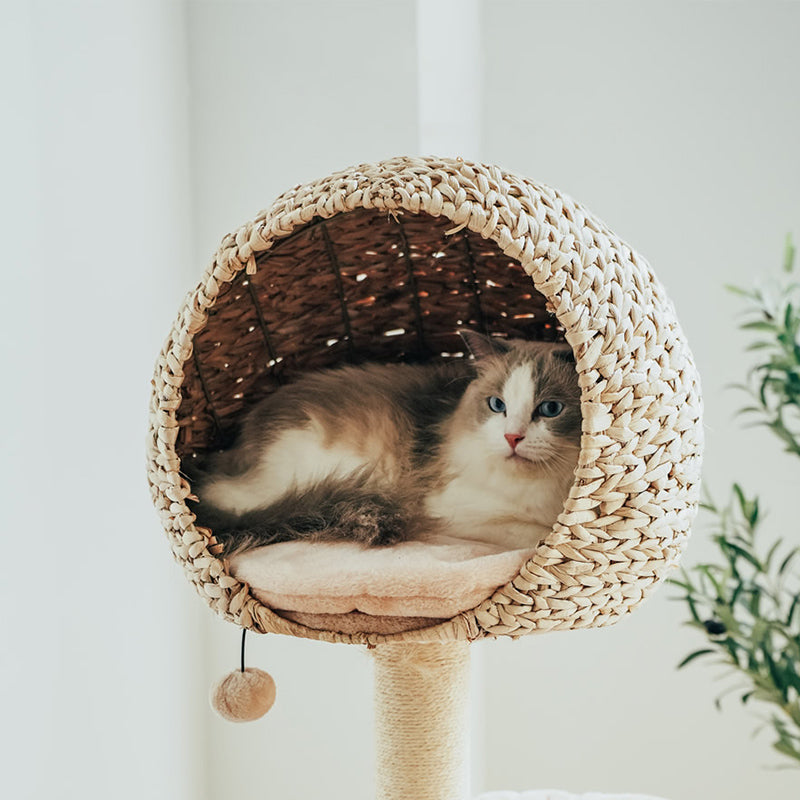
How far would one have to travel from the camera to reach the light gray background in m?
1.24

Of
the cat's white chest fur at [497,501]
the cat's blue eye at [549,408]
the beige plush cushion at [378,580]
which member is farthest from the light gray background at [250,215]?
the cat's blue eye at [549,408]

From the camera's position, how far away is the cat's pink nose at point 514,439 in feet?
3.55

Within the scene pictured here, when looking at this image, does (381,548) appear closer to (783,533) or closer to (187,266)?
(187,266)

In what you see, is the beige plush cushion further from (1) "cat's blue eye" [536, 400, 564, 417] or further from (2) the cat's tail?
(1) "cat's blue eye" [536, 400, 564, 417]

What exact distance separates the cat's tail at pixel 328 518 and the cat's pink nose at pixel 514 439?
0.47 ft

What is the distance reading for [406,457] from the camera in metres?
1.18

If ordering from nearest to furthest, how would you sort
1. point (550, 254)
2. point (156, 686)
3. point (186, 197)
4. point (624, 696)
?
point (550, 254)
point (156, 686)
point (186, 197)
point (624, 696)

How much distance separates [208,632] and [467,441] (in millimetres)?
902

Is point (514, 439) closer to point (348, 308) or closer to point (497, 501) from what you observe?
point (497, 501)

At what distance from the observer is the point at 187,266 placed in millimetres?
1726

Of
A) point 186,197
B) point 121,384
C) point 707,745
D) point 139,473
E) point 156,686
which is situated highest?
point 186,197

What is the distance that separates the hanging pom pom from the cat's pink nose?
1.31 ft

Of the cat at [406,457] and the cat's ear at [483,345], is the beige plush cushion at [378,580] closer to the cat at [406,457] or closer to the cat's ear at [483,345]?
the cat at [406,457]

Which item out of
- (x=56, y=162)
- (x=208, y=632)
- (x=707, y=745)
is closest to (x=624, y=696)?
(x=707, y=745)
